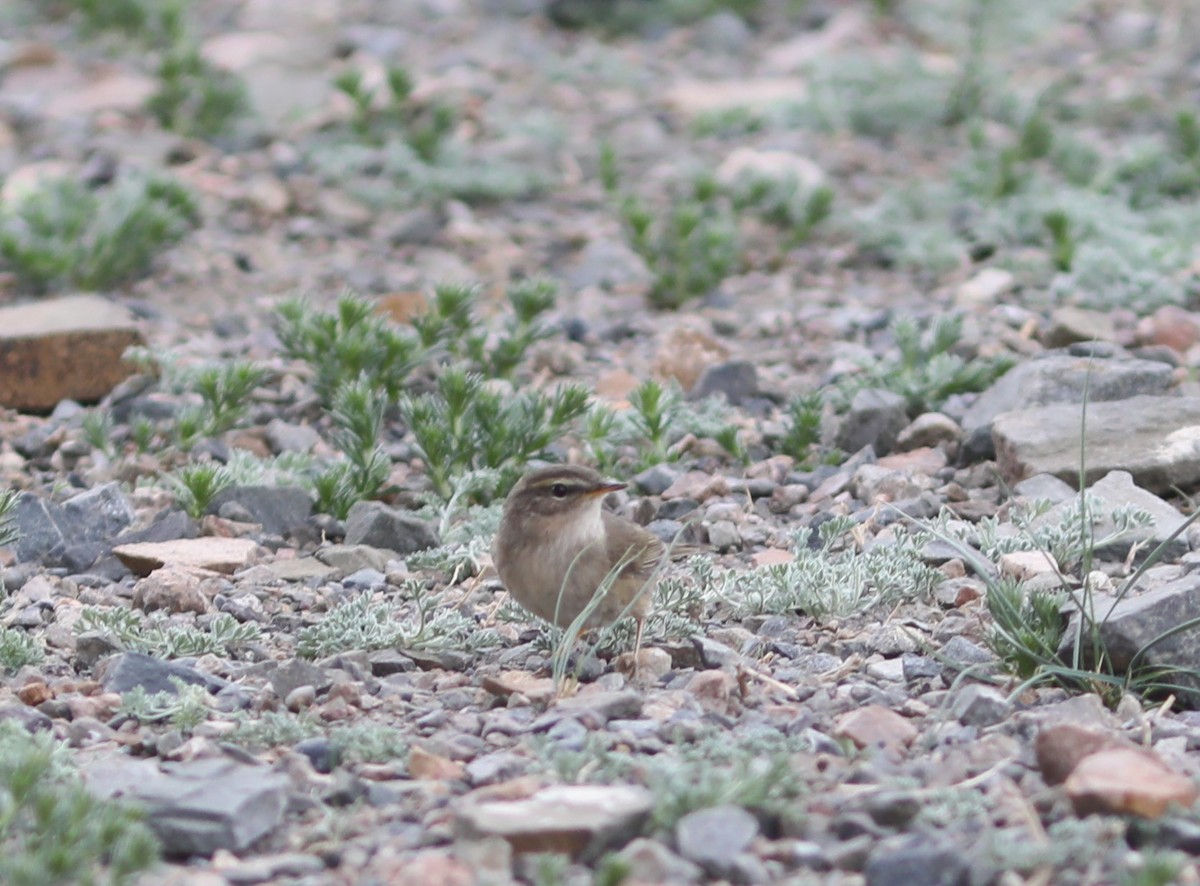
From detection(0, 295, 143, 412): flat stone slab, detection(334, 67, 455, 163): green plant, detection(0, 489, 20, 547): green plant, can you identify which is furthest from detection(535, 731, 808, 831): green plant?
detection(334, 67, 455, 163): green plant

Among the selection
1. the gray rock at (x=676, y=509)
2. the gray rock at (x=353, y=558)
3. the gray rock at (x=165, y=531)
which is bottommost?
the gray rock at (x=676, y=509)

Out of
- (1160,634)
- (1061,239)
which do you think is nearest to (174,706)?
(1160,634)

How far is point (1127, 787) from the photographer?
427cm

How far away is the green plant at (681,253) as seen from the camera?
33.7 ft

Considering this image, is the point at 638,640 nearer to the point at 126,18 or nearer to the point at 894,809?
the point at 894,809

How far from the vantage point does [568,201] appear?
12.1 metres

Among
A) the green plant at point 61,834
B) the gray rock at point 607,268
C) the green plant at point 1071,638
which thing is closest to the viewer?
the green plant at point 61,834

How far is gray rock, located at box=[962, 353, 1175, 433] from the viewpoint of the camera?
7957mm

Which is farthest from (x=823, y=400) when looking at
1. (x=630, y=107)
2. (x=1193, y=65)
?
(x=1193, y=65)

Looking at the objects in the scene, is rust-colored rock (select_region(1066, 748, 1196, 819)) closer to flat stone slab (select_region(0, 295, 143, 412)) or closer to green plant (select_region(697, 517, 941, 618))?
green plant (select_region(697, 517, 941, 618))

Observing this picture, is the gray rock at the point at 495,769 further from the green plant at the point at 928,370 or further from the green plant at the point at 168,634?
the green plant at the point at 928,370

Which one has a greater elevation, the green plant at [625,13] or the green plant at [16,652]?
the green plant at [625,13]

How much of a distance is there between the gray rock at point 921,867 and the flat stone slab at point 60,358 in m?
5.95

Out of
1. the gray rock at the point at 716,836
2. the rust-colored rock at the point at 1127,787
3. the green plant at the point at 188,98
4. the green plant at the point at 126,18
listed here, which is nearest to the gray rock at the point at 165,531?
the gray rock at the point at 716,836
